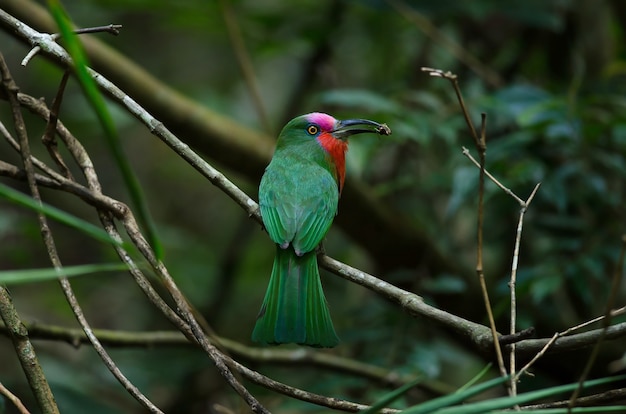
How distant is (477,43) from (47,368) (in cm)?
324

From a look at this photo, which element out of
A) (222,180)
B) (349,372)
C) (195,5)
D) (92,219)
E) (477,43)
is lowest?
(349,372)

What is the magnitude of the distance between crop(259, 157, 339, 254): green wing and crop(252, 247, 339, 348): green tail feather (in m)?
0.05

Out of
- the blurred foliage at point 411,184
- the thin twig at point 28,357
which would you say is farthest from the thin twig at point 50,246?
the blurred foliage at point 411,184

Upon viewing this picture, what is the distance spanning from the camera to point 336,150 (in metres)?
3.34

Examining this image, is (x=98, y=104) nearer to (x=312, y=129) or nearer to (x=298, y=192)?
(x=298, y=192)

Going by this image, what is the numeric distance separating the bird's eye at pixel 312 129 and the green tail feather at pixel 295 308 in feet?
2.84

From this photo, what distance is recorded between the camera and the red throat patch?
10.9 feet

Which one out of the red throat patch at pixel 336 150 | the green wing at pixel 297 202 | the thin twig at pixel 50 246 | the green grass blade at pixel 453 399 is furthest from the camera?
the red throat patch at pixel 336 150

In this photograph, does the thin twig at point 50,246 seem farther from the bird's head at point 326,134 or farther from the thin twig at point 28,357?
the bird's head at point 326,134

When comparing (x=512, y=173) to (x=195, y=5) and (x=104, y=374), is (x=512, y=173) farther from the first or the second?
(x=104, y=374)

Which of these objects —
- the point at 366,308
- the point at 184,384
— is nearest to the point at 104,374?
the point at 184,384

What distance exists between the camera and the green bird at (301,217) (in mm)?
2295

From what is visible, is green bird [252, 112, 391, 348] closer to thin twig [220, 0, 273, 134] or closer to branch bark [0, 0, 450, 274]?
branch bark [0, 0, 450, 274]

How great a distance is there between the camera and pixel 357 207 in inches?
153
